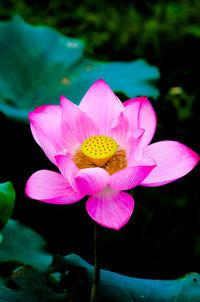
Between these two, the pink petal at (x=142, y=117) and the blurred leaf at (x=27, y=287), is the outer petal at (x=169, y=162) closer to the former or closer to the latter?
the pink petal at (x=142, y=117)

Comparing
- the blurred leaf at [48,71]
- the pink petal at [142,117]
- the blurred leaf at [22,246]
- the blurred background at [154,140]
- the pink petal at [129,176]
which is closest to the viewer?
the pink petal at [129,176]

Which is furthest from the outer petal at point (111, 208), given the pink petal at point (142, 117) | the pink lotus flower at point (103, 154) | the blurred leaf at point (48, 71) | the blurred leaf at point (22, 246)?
the blurred leaf at point (48, 71)

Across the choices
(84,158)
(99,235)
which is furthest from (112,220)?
(84,158)

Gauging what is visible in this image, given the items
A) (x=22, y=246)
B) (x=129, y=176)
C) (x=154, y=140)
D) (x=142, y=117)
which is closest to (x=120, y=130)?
(x=142, y=117)

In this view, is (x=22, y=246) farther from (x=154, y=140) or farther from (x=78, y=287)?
(x=154, y=140)

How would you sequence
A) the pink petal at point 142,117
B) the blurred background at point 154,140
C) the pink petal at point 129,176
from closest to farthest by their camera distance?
1. the pink petal at point 129,176
2. the pink petal at point 142,117
3. the blurred background at point 154,140

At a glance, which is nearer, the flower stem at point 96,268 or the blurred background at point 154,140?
the flower stem at point 96,268
